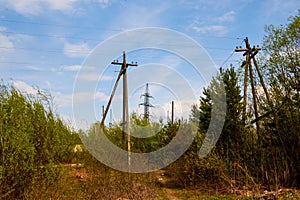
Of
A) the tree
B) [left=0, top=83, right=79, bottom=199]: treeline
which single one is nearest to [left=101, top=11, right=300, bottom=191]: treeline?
the tree

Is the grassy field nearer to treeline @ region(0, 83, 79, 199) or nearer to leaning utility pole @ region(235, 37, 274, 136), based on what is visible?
treeline @ region(0, 83, 79, 199)

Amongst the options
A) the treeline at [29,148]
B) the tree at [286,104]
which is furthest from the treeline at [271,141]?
the treeline at [29,148]

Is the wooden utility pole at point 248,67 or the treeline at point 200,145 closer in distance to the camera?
the treeline at point 200,145

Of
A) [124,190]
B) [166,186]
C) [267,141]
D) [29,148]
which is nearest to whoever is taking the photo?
[29,148]

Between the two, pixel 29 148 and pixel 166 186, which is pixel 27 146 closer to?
pixel 29 148

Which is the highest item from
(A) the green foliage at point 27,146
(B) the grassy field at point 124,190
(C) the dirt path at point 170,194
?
(A) the green foliage at point 27,146

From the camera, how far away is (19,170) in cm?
529

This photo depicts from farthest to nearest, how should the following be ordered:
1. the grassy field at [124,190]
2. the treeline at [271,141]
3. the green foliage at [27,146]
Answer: the treeline at [271,141] < the grassy field at [124,190] < the green foliage at [27,146]

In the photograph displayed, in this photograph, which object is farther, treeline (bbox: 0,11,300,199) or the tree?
the tree

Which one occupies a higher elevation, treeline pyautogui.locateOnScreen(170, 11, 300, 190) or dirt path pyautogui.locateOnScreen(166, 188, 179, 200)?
treeline pyautogui.locateOnScreen(170, 11, 300, 190)

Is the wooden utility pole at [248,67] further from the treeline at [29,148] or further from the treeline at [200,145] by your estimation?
the treeline at [29,148]

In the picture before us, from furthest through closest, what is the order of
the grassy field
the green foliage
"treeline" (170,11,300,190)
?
"treeline" (170,11,300,190) → the grassy field → the green foliage

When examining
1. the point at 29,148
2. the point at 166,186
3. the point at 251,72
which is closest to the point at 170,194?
the point at 166,186

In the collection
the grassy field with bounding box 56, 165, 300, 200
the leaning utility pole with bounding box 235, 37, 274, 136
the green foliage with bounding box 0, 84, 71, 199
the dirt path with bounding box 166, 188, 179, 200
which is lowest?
the dirt path with bounding box 166, 188, 179, 200
